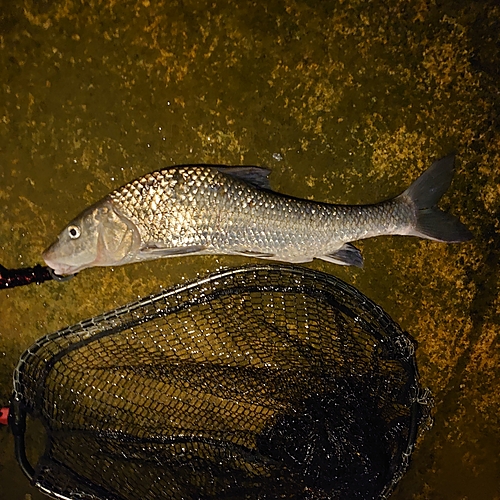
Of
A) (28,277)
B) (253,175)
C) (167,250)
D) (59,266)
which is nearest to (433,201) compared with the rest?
(253,175)

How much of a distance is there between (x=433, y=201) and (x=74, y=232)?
1.60m

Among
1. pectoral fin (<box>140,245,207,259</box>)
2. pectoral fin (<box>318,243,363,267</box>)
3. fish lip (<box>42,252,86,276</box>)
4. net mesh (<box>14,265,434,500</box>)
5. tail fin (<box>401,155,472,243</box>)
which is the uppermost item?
tail fin (<box>401,155,472,243</box>)

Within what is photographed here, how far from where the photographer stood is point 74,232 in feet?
5.81

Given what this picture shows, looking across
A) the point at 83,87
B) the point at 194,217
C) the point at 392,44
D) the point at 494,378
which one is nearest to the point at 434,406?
the point at 494,378

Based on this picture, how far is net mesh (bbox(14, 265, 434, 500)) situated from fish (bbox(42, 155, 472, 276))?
218mm

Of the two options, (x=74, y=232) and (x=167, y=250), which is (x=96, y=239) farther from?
(x=167, y=250)

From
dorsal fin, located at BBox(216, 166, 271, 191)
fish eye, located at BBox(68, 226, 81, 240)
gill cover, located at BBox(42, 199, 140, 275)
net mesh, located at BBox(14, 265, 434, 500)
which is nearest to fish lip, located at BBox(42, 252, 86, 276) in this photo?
gill cover, located at BBox(42, 199, 140, 275)

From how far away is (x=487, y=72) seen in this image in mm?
1913

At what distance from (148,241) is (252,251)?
46 centimetres

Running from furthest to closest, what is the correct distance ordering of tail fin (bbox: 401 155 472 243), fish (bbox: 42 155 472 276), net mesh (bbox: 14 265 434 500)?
net mesh (bbox: 14 265 434 500), tail fin (bbox: 401 155 472 243), fish (bbox: 42 155 472 276)

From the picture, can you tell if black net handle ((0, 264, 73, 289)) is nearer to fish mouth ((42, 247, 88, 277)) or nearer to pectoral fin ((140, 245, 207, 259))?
fish mouth ((42, 247, 88, 277))

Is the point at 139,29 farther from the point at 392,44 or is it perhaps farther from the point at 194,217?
the point at 392,44

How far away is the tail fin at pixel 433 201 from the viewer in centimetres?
187

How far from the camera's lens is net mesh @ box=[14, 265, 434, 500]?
1.98 m
